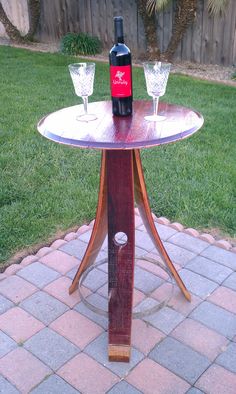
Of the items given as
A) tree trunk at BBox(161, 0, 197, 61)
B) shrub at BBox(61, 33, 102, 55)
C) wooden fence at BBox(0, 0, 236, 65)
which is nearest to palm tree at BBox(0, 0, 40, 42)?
wooden fence at BBox(0, 0, 236, 65)

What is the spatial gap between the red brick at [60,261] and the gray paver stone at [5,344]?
533mm

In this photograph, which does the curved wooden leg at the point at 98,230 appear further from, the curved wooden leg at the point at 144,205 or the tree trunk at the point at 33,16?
the tree trunk at the point at 33,16

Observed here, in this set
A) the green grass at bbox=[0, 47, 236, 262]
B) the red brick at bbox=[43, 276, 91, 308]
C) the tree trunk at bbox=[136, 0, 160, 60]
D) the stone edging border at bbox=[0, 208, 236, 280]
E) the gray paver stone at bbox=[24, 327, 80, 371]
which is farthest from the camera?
the tree trunk at bbox=[136, 0, 160, 60]

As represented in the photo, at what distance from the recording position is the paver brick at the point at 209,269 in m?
2.34

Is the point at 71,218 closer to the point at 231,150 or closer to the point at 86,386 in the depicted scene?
the point at 86,386

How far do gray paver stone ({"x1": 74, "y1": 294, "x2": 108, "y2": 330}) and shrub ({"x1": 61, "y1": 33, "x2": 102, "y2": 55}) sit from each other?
6283 mm

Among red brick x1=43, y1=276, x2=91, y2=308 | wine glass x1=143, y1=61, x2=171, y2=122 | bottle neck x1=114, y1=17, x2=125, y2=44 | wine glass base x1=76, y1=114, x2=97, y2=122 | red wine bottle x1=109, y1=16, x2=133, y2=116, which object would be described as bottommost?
red brick x1=43, y1=276, x2=91, y2=308

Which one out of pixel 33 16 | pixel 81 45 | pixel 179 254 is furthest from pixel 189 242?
pixel 33 16

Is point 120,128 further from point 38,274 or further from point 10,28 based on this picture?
point 10,28

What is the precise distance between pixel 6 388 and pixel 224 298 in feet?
3.63

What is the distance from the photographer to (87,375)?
1.79m

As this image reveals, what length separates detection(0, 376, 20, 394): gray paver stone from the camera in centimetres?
173

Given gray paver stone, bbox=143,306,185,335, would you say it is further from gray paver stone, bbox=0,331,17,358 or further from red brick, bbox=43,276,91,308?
gray paver stone, bbox=0,331,17,358

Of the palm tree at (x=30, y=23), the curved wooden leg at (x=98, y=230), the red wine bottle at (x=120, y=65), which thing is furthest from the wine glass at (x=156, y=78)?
the palm tree at (x=30, y=23)
